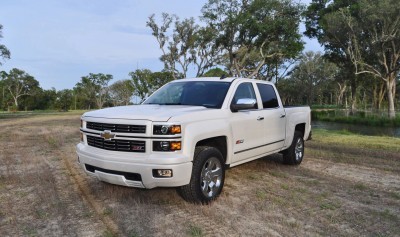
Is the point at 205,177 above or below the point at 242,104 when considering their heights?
below

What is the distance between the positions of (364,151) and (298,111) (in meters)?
3.29

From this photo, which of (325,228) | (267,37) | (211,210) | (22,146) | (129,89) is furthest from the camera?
(129,89)

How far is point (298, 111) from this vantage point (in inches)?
304

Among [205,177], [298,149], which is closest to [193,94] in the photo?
[205,177]

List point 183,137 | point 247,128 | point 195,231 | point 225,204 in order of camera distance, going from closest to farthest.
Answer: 1. point 195,231
2. point 183,137
3. point 225,204
4. point 247,128

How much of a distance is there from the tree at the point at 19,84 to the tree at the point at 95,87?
36.4ft

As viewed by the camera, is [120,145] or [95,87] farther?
[95,87]

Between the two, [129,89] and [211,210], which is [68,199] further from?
[129,89]

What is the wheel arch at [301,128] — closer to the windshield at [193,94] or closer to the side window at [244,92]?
the side window at [244,92]

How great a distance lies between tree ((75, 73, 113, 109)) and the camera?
3297 inches

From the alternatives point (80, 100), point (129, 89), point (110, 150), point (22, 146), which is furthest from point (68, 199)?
point (80, 100)

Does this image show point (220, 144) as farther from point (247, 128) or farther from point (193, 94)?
point (193, 94)

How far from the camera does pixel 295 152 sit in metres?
7.52

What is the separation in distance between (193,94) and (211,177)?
5.33 ft
